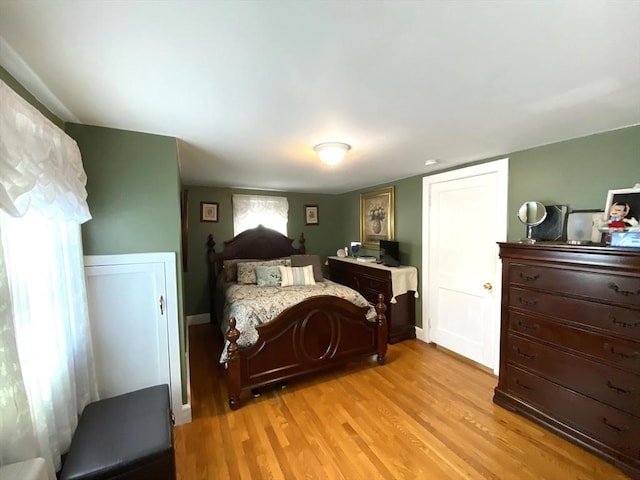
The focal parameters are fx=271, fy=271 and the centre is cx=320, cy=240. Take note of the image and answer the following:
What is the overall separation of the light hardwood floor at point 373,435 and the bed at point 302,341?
19cm

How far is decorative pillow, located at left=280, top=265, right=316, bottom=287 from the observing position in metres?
3.40

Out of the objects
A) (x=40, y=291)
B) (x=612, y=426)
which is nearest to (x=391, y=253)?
(x=612, y=426)

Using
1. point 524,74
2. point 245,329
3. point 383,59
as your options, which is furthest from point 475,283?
point 383,59

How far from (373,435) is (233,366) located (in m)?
1.16

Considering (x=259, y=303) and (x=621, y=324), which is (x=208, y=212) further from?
(x=621, y=324)

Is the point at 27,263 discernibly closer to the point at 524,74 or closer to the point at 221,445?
the point at 221,445

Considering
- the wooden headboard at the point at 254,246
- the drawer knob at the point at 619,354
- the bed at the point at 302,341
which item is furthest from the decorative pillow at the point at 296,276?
the drawer knob at the point at 619,354

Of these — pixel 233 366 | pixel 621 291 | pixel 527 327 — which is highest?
pixel 621 291

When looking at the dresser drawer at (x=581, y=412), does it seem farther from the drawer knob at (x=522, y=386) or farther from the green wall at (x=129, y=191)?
the green wall at (x=129, y=191)

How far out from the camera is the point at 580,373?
1752mm

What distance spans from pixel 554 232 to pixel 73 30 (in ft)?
10.0

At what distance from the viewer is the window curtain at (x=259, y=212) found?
439 cm

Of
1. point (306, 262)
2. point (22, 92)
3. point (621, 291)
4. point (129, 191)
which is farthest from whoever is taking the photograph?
point (306, 262)

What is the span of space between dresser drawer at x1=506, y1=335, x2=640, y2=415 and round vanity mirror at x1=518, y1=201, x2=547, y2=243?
86cm
